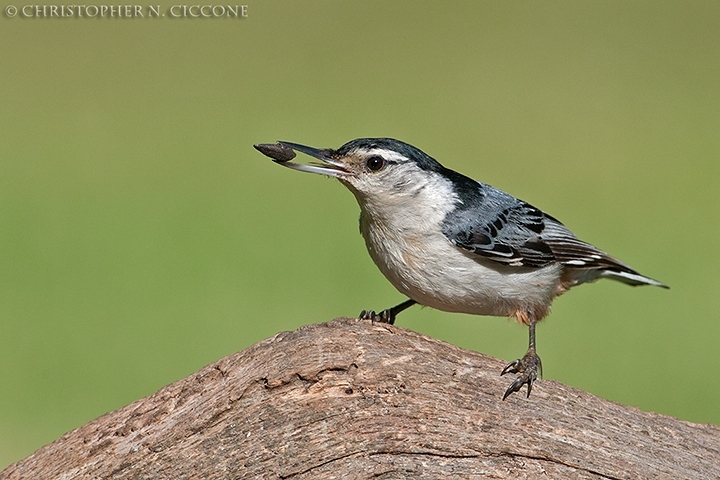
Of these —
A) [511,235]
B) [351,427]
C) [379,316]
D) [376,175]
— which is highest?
[376,175]

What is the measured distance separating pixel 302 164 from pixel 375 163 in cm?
39

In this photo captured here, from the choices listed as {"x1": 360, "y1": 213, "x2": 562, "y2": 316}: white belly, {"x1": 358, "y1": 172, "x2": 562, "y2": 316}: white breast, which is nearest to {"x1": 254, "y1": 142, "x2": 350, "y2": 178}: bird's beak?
{"x1": 358, "y1": 172, "x2": 562, "y2": 316}: white breast

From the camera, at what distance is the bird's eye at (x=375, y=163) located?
4.69 meters

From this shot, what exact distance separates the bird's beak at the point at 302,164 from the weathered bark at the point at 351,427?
92 cm

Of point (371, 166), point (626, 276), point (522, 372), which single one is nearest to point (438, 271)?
point (371, 166)

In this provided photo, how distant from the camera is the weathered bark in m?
3.57

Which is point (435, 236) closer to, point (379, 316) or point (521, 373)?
point (379, 316)

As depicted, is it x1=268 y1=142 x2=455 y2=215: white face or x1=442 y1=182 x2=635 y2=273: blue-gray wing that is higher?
x1=268 y1=142 x2=455 y2=215: white face

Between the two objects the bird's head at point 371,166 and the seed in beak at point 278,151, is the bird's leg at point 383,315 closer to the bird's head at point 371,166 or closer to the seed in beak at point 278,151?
the bird's head at point 371,166

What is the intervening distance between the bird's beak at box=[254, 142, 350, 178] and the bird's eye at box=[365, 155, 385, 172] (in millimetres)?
121

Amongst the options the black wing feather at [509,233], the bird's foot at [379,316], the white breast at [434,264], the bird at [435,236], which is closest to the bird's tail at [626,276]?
the black wing feather at [509,233]

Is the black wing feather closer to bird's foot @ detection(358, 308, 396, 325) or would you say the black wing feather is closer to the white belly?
the white belly

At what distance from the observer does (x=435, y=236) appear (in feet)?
15.3

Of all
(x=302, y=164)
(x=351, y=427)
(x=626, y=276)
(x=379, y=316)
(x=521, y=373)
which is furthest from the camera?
(x=626, y=276)
